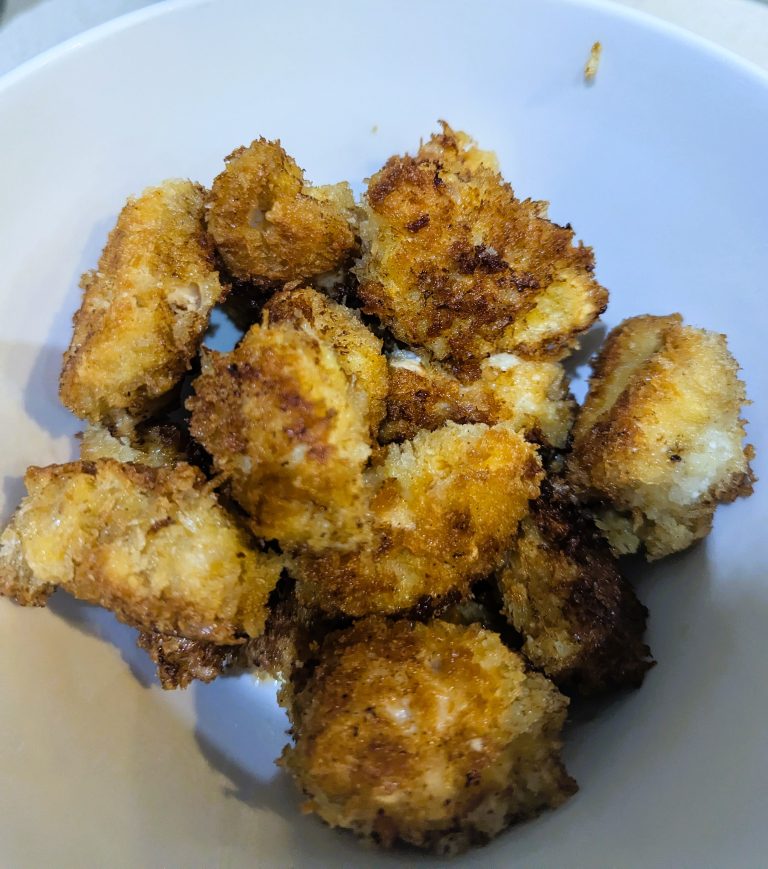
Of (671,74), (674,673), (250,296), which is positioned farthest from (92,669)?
(671,74)

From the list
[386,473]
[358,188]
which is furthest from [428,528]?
[358,188]

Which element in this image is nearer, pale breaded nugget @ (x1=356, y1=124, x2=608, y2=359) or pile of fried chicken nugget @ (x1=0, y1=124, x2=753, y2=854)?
pile of fried chicken nugget @ (x1=0, y1=124, x2=753, y2=854)

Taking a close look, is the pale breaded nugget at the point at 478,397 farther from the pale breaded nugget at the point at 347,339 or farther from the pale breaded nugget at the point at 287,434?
the pale breaded nugget at the point at 287,434

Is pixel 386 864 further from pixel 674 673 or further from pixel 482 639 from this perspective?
pixel 674 673

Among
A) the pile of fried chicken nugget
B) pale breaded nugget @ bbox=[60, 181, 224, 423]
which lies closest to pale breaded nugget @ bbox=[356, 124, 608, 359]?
the pile of fried chicken nugget

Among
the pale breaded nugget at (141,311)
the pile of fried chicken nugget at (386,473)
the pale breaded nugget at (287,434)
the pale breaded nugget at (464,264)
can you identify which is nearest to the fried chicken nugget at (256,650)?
the pile of fried chicken nugget at (386,473)

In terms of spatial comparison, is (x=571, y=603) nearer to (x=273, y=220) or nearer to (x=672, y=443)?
(x=672, y=443)

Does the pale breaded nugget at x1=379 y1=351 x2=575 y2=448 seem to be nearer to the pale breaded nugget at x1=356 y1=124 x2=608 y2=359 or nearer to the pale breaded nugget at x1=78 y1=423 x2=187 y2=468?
the pale breaded nugget at x1=356 y1=124 x2=608 y2=359
